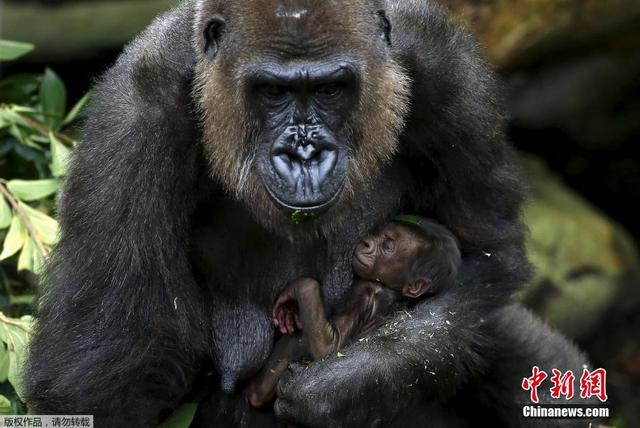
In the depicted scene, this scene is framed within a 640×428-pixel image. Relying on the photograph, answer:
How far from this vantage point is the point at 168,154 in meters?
5.18

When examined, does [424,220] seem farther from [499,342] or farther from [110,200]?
[110,200]

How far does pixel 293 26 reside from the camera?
16.5 feet

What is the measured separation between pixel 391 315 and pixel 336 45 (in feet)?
5.36

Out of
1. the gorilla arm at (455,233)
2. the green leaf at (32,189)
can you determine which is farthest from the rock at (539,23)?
the green leaf at (32,189)

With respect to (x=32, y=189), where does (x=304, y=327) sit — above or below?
below

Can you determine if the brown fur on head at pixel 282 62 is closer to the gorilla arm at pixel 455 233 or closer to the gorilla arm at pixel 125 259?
the gorilla arm at pixel 125 259

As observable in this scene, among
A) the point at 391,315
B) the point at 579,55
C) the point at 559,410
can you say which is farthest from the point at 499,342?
the point at 579,55

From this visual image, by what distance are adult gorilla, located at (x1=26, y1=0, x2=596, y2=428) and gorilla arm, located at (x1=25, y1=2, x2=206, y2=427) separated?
0.03ft

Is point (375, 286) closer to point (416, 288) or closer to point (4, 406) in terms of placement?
point (416, 288)

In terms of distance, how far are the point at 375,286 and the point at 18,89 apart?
11.3ft

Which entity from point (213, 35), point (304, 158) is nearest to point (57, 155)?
point (213, 35)

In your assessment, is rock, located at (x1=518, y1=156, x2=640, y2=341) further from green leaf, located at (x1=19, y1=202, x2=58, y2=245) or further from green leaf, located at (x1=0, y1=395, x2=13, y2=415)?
green leaf, located at (x1=0, y1=395, x2=13, y2=415)

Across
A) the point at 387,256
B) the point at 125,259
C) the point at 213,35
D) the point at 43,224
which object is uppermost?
the point at 213,35

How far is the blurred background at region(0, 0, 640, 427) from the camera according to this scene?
9.48m
